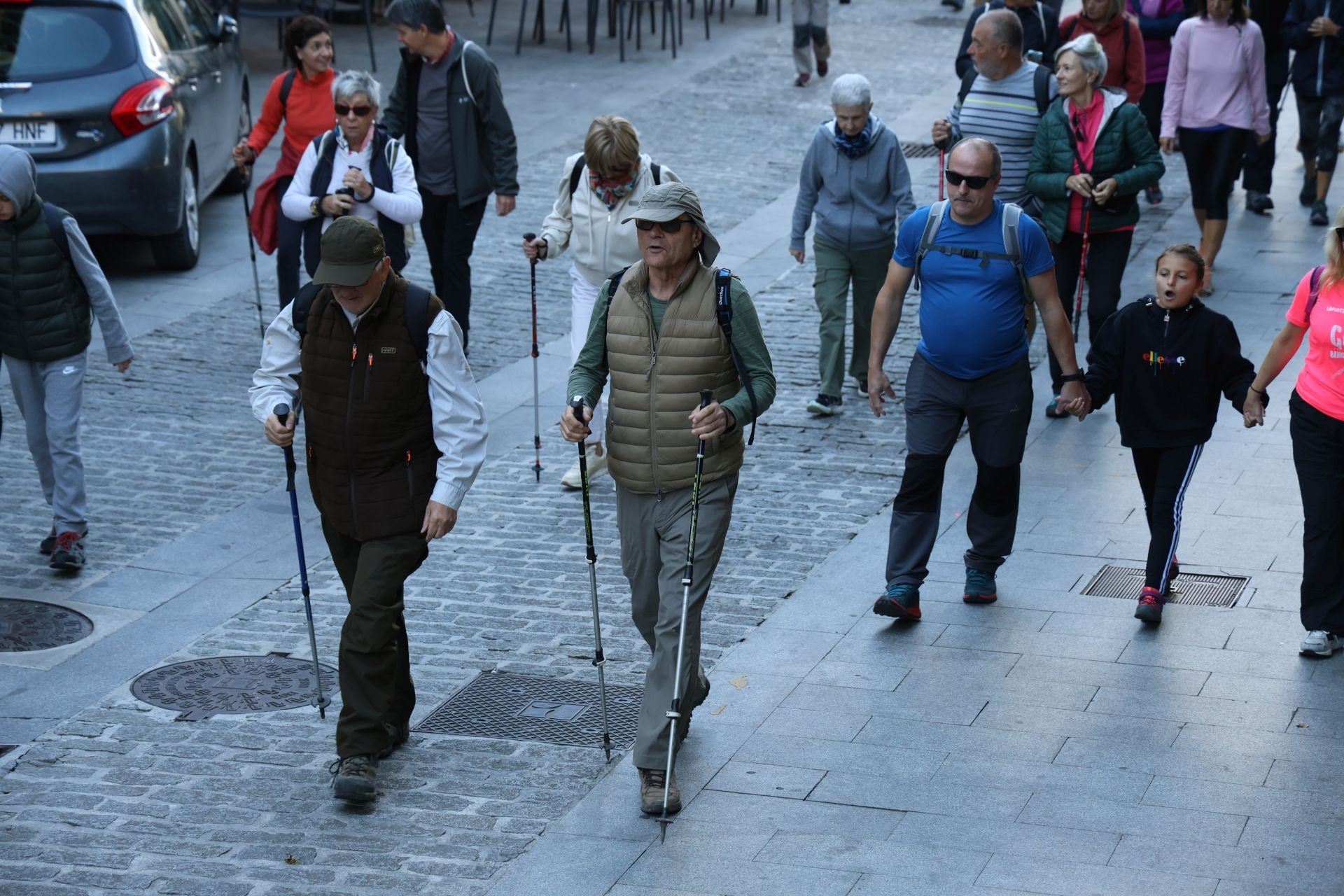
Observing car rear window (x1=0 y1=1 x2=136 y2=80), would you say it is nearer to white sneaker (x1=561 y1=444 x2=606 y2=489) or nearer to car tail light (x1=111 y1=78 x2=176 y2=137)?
car tail light (x1=111 y1=78 x2=176 y2=137)

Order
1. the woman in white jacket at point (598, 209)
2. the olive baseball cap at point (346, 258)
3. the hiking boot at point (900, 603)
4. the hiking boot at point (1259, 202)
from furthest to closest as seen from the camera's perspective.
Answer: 1. the hiking boot at point (1259, 202)
2. the woman in white jacket at point (598, 209)
3. the hiking boot at point (900, 603)
4. the olive baseball cap at point (346, 258)

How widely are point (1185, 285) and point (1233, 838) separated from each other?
2593 mm

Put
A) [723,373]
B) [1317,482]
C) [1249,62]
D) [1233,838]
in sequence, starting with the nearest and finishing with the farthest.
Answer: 1. [1233,838]
2. [723,373]
3. [1317,482]
4. [1249,62]

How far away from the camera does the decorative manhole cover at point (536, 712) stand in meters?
6.99

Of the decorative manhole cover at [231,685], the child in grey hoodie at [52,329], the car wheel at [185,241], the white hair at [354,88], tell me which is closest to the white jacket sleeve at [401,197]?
the white hair at [354,88]

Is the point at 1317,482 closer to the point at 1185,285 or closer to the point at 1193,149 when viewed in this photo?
the point at 1185,285

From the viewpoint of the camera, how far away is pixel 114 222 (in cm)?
1306

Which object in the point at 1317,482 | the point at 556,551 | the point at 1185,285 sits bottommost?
the point at 556,551

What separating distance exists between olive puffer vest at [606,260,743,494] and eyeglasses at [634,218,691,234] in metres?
0.22

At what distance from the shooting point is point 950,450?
8.01 metres

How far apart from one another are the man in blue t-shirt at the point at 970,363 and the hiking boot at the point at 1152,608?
620 millimetres

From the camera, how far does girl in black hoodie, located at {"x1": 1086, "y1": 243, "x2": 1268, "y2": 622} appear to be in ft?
25.4

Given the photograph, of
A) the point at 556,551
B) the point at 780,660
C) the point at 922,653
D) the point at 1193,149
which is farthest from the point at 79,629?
the point at 1193,149

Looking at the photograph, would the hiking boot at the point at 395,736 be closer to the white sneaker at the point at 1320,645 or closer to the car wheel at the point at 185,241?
the white sneaker at the point at 1320,645
